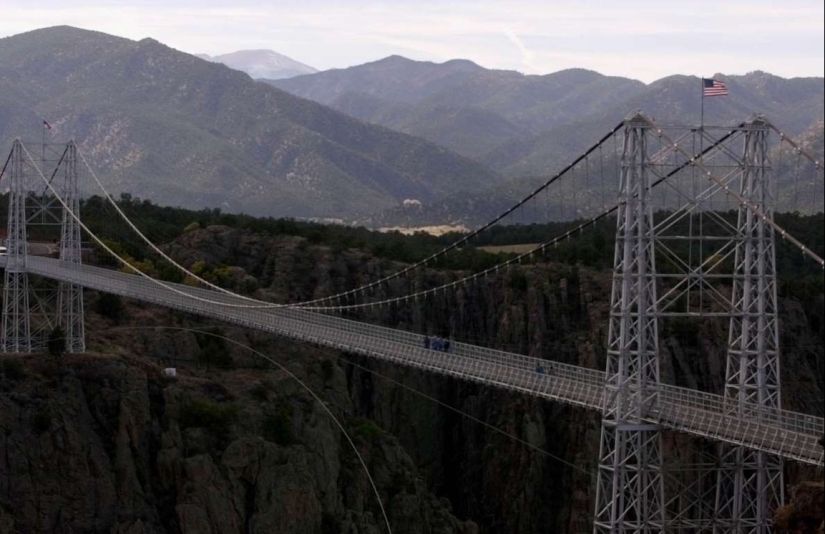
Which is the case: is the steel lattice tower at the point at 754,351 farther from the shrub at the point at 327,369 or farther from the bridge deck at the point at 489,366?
the shrub at the point at 327,369

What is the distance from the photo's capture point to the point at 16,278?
2170 inches

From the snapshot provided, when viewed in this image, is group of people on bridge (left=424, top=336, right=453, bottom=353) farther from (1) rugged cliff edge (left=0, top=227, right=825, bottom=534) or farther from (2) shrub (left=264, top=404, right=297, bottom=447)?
(2) shrub (left=264, top=404, right=297, bottom=447)

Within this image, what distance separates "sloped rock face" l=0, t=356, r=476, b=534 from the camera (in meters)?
45.3

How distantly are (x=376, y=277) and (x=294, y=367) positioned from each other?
19.7 metres

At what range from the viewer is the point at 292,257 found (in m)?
75.2

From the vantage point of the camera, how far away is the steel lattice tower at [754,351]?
141 feet

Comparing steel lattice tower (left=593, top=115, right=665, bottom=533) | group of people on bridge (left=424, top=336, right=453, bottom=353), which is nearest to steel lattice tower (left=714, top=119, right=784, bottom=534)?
steel lattice tower (left=593, top=115, right=665, bottom=533)

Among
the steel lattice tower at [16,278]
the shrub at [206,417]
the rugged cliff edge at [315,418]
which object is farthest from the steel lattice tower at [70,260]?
the shrub at [206,417]

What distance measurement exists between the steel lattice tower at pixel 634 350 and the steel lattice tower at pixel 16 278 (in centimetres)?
1968

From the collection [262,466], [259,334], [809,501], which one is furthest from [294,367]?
[809,501]

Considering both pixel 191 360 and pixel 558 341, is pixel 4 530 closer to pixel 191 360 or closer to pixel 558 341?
pixel 191 360

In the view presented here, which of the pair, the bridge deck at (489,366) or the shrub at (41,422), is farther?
the shrub at (41,422)

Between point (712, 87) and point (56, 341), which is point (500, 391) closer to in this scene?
point (56, 341)

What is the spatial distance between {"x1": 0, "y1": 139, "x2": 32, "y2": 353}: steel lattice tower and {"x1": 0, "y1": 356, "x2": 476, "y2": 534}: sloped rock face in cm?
372
